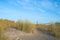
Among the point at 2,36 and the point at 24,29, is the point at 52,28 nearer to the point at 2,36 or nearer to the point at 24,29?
the point at 24,29

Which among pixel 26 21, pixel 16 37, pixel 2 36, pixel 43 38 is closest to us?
pixel 2 36

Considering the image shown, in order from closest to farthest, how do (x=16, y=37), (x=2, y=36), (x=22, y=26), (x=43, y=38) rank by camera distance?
(x=2, y=36)
(x=16, y=37)
(x=43, y=38)
(x=22, y=26)

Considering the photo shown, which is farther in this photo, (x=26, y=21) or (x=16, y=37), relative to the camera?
(x=26, y=21)

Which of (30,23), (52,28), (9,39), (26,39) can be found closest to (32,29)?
(30,23)

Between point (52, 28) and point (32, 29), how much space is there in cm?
311

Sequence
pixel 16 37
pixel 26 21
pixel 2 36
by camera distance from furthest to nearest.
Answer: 1. pixel 26 21
2. pixel 16 37
3. pixel 2 36

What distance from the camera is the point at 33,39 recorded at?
18.5m

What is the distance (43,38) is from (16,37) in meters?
2.93

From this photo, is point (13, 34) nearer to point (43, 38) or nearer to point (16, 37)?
point (16, 37)

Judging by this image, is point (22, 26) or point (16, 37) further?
point (22, 26)

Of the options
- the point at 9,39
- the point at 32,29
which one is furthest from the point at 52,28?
the point at 9,39

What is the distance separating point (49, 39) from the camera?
64.2 ft

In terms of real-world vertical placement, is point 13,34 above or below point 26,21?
below

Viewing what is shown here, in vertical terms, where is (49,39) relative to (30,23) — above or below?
below
